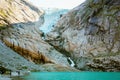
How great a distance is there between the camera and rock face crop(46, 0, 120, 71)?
12000cm

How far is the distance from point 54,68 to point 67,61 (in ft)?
54.1

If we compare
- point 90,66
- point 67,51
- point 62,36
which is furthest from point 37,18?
point 90,66

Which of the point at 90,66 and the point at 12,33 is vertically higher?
the point at 12,33

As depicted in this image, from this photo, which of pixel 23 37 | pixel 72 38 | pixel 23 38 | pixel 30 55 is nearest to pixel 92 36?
pixel 72 38

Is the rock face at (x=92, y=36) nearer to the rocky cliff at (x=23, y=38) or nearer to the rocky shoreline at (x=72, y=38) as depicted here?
the rocky shoreline at (x=72, y=38)

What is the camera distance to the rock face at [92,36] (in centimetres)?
12000

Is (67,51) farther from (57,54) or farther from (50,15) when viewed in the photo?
(50,15)

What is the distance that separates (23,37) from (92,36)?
105 ft

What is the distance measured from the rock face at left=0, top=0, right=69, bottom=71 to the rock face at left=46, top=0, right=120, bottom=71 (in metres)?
8.00

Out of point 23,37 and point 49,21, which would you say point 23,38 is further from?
point 49,21

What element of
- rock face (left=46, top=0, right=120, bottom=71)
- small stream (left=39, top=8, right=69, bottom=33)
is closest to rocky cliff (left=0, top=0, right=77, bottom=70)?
rock face (left=46, top=0, right=120, bottom=71)

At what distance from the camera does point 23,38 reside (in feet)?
404

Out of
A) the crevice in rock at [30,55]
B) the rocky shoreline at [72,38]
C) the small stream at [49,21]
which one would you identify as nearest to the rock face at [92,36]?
the rocky shoreline at [72,38]

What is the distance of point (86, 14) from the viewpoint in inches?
5625
